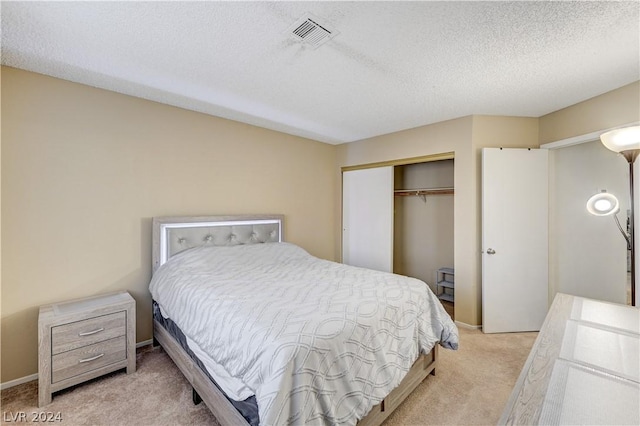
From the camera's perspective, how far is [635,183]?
7.71 ft

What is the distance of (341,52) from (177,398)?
270 centimetres

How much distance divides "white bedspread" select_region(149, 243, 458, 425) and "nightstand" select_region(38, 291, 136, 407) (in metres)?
0.33

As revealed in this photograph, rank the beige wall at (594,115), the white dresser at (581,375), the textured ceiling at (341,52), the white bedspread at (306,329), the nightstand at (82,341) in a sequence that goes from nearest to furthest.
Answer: the white dresser at (581,375) < the white bedspread at (306,329) < the textured ceiling at (341,52) < the nightstand at (82,341) < the beige wall at (594,115)

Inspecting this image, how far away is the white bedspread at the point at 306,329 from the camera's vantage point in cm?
123

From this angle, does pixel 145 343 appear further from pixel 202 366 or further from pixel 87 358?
pixel 202 366

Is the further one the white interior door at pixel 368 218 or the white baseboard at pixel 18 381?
the white interior door at pixel 368 218

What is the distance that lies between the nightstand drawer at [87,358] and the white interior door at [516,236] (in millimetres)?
3552

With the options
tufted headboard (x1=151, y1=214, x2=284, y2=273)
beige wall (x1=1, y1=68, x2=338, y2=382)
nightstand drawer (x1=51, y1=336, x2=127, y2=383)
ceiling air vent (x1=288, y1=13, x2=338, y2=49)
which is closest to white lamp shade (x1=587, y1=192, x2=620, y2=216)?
ceiling air vent (x1=288, y1=13, x2=338, y2=49)

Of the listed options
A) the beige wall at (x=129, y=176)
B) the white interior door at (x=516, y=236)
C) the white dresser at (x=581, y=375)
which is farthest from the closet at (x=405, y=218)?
the white dresser at (x=581, y=375)

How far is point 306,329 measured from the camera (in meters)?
1.38

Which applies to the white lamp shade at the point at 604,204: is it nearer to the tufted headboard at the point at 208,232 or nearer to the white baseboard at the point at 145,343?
the tufted headboard at the point at 208,232

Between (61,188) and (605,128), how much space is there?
4834 millimetres

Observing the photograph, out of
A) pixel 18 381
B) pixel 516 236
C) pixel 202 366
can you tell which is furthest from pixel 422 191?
pixel 18 381

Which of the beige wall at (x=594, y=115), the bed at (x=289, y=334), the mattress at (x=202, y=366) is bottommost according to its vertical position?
the mattress at (x=202, y=366)
